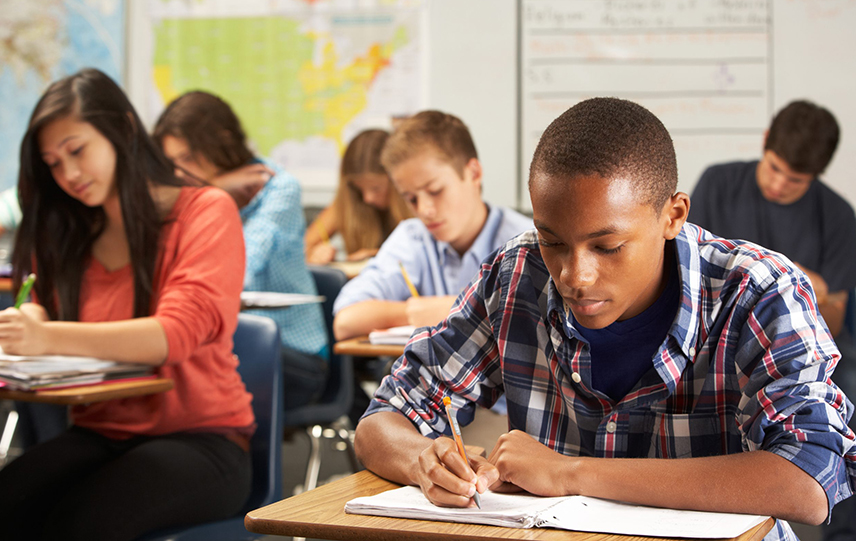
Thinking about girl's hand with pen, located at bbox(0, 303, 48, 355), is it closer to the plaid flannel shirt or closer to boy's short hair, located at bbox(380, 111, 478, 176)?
the plaid flannel shirt

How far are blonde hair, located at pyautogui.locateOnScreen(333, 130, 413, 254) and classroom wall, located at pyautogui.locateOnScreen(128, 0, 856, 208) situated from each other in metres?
0.72

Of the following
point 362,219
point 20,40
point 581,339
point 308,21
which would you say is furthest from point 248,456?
point 20,40

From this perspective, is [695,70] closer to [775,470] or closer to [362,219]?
[362,219]

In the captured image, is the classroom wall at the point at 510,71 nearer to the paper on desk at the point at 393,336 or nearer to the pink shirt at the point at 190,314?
the paper on desk at the point at 393,336

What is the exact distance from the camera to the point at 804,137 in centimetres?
305

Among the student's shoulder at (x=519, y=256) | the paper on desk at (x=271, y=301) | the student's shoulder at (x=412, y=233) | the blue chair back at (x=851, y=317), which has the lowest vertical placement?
the blue chair back at (x=851, y=317)

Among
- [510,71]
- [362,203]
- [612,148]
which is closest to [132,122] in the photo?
[612,148]

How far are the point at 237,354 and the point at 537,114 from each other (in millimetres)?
2965

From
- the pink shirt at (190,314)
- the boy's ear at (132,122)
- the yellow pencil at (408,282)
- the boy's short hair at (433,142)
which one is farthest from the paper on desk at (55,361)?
the boy's short hair at (433,142)

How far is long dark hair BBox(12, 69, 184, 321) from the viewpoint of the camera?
1813 millimetres

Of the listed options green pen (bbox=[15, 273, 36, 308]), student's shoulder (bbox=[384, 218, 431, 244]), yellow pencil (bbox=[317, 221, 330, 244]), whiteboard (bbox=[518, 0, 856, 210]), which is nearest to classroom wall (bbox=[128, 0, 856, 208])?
whiteboard (bbox=[518, 0, 856, 210])

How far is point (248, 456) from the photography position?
1.69 meters

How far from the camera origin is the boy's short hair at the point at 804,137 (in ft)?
9.96

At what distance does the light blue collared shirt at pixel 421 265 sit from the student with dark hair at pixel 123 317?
62 cm
